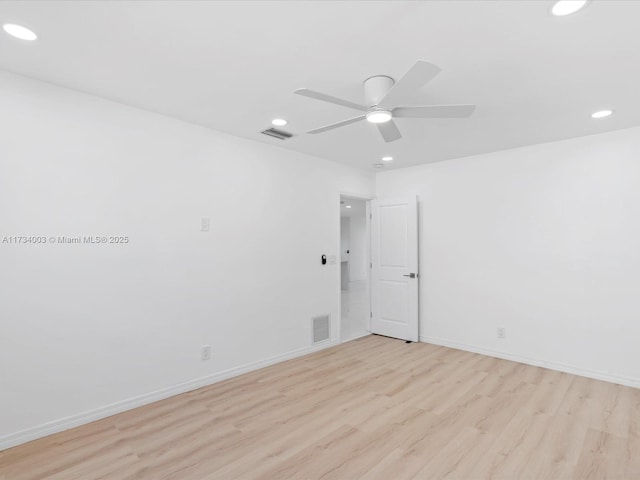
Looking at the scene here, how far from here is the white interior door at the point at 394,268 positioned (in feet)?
15.9

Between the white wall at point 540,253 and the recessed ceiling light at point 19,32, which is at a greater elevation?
the recessed ceiling light at point 19,32

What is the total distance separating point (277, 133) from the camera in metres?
3.58

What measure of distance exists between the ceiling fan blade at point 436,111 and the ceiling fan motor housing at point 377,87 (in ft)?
0.49

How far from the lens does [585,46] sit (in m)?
2.01

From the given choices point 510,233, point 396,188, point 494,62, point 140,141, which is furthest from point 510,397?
point 140,141

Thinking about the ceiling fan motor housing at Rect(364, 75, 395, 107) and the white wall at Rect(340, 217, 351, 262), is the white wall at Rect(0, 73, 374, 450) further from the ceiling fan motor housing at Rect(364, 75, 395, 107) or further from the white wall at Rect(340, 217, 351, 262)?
the white wall at Rect(340, 217, 351, 262)

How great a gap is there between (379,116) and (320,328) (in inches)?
118

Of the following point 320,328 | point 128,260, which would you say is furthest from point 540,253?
point 128,260

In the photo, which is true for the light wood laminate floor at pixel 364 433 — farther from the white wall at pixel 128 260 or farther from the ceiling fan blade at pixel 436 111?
the ceiling fan blade at pixel 436 111

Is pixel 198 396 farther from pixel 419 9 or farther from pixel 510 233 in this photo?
pixel 510 233

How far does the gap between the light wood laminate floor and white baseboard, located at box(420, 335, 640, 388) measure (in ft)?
0.45

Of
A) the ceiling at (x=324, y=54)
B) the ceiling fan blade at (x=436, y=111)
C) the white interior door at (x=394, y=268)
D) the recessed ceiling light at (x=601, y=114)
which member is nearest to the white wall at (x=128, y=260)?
the ceiling at (x=324, y=54)

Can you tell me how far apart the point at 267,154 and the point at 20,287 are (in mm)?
2572

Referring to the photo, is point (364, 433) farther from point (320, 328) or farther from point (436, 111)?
point (436, 111)
